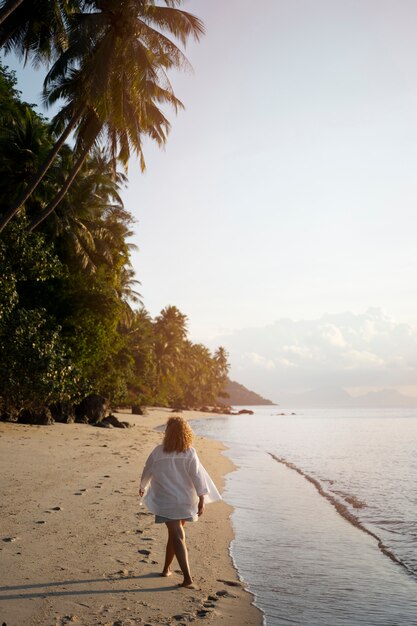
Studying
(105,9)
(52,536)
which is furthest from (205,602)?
(105,9)

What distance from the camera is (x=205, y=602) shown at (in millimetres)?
5254

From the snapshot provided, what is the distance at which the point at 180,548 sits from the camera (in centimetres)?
568

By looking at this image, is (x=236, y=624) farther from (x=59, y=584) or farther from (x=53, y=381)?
(x=53, y=381)

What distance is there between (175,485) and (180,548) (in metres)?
0.65

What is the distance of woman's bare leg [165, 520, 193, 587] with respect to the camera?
5629 millimetres

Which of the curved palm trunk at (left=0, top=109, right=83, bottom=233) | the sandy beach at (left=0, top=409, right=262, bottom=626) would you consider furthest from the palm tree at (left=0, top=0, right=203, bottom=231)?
the sandy beach at (left=0, top=409, right=262, bottom=626)

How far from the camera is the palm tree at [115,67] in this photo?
54.5ft

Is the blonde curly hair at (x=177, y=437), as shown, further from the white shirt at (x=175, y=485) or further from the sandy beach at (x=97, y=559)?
the sandy beach at (x=97, y=559)

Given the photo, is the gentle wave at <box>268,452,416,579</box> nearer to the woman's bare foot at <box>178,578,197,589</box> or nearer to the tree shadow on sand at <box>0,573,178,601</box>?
the woman's bare foot at <box>178,578,197,589</box>

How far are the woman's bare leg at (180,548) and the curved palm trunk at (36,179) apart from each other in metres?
13.0

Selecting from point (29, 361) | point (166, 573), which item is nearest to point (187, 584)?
point (166, 573)

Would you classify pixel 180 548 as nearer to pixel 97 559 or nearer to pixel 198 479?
pixel 198 479

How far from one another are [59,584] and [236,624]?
180 cm

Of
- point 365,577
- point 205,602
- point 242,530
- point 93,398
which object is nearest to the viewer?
point 205,602
